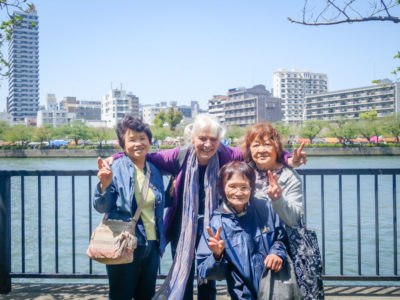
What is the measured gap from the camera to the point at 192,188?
9.18ft

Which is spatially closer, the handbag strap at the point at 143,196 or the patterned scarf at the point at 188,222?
the handbag strap at the point at 143,196

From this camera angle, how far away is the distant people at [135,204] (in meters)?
2.52

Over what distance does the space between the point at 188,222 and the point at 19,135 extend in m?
76.6

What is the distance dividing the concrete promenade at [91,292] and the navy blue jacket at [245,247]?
118 cm

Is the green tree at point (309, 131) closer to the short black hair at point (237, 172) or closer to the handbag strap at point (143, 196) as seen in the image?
the short black hair at point (237, 172)

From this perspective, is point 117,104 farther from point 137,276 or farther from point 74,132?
point 137,276

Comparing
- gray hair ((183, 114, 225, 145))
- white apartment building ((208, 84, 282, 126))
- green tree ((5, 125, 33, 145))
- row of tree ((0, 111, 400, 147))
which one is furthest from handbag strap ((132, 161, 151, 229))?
white apartment building ((208, 84, 282, 126))

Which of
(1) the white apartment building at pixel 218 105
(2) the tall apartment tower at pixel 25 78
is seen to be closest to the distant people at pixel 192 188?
(1) the white apartment building at pixel 218 105

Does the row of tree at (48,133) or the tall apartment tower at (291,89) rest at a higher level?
the tall apartment tower at (291,89)

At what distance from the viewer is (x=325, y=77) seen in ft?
525

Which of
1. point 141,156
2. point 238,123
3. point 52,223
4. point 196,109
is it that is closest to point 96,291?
point 141,156

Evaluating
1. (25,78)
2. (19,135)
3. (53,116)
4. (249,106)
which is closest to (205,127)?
(19,135)

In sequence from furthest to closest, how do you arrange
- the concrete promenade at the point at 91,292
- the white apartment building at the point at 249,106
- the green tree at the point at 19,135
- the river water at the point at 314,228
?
the white apartment building at the point at 249,106 → the green tree at the point at 19,135 → the river water at the point at 314,228 → the concrete promenade at the point at 91,292

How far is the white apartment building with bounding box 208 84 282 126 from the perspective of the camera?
357 ft
